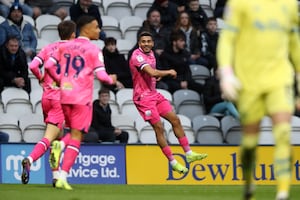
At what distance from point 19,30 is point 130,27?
2516mm

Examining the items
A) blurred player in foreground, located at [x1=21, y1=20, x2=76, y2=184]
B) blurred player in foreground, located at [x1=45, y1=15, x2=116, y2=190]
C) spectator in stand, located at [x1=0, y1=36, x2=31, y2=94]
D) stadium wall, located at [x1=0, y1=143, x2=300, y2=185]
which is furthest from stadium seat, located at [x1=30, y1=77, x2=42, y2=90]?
blurred player in foreground, located at [x1=45, y1=15, x2=116, y2=190]

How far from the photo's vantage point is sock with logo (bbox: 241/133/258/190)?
1010 cm

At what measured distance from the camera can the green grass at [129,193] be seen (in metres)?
13.1

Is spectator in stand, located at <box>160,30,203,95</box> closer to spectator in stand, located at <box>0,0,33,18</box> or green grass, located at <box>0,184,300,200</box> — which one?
spectator in stand, located at <box>0,0,33,18</box>

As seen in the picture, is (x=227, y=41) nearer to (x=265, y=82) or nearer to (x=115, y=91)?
(x=265, y=82)

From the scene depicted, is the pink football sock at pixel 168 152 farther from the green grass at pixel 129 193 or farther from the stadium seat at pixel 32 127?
the stadium seat at pixel 32 127

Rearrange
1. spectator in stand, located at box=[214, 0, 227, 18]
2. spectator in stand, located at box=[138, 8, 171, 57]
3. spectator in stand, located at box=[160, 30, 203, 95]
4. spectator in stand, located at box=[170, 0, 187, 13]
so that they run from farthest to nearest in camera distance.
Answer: spectator in stand, located at box=[214, 0, 227, 18], spectator in stand, located at box=[170, 0, 187, 13], spectator in stand, located at box=[138, 8, 171, 57], spectator in stand, located at box=[160, 30, 203, 95]

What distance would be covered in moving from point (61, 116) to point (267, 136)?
232 inches

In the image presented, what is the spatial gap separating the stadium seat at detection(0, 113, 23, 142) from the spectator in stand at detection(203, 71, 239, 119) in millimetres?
3625

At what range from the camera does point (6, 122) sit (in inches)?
758

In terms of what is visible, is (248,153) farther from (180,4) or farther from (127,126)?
(180,4)

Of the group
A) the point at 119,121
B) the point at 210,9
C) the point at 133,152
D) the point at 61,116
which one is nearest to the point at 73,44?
the point at 61,116

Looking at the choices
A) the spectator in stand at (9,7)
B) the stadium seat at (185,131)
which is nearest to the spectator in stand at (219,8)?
the stadium seat at (185,131)

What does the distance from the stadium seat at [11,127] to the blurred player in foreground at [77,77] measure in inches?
215
